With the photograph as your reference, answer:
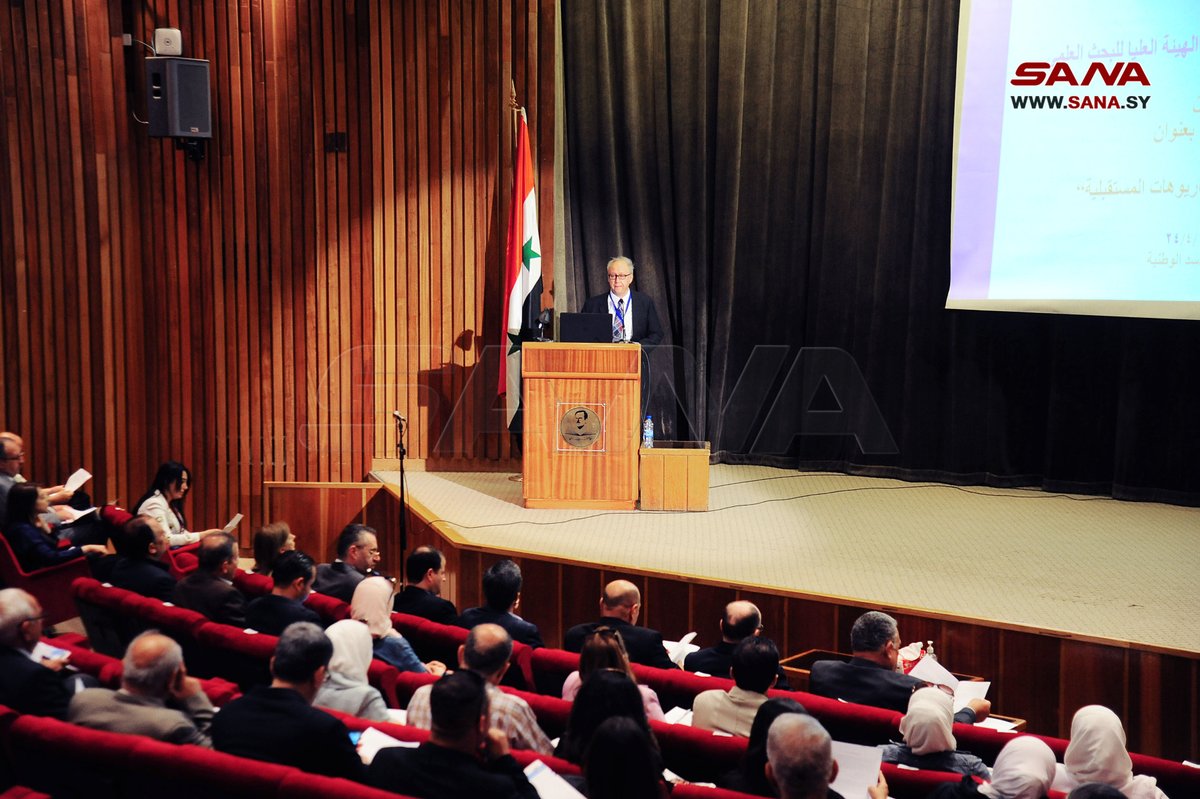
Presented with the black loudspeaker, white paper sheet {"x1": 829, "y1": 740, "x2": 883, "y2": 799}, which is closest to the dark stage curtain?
the black loudspeaker

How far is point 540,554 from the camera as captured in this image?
5613 millimetres

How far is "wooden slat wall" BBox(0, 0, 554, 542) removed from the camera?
24.5ft

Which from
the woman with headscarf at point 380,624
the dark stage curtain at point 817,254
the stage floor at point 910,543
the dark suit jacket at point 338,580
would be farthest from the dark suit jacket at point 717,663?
the dark stage curtain at point 817,254

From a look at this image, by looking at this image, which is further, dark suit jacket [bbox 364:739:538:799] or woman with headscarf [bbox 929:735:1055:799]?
woman with headscarf [bbox 929:735:1055:799]

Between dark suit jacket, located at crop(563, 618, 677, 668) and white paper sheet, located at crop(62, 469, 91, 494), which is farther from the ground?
white paper sheet, located at crop(62, 469, 91, 494)

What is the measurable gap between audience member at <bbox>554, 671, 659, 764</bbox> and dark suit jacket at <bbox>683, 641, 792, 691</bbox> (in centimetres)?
110

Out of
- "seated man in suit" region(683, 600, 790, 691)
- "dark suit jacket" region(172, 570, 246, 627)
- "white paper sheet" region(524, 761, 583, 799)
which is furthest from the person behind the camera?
"dark suit jacket" region(172, 570, 246, 627)

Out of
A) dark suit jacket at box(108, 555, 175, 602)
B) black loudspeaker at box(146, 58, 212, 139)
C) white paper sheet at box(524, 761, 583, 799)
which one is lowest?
dark suit jacket at box(108, 555, 175, 602)

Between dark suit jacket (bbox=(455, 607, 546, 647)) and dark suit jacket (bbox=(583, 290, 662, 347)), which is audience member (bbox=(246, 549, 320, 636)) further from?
dark suit jacket (bbox=(583, 290, 662, 347))

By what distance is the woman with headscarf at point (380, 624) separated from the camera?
3676 mm

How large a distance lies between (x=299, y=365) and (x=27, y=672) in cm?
491

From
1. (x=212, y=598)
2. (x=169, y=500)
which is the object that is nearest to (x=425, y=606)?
(x=212, y=598)

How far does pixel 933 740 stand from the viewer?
304 centimetres

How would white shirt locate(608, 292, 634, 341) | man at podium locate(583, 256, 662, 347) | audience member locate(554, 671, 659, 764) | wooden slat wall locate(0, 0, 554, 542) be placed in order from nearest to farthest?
audience member locate(554, 671, 659, 764) < man at podium locate(583, 256, 662, 347) < white shirt locate(608, 292, 634, 341) < wooden slat wall locate(0, 0, 554, 542)
